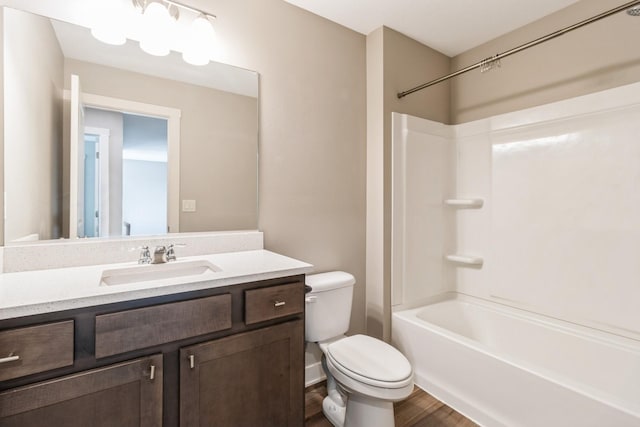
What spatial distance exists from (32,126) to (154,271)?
0.77 m

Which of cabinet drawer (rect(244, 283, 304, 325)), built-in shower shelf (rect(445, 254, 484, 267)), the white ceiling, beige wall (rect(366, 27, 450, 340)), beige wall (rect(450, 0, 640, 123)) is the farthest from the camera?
built-in shower shelf (rect(445, 254, 484, 267))

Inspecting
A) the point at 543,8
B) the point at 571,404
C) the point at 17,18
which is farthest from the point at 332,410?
the point at 543,8

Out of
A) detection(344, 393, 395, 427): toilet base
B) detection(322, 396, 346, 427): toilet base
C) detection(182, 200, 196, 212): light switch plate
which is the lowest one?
detection(322, 396, 346, 427): toilet base

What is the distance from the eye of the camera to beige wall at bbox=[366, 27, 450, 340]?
212cm

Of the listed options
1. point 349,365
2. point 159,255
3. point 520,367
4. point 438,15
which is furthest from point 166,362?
point 438,15

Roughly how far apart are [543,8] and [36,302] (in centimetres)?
289

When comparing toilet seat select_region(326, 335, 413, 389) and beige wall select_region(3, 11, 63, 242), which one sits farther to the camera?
toilet seat select_region(326, 335, 413, 389)

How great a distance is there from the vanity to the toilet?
0.88 ft

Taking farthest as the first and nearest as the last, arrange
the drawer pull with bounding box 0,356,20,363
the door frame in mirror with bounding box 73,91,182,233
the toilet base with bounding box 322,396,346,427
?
the toilet base with bounding box 322,396,346,427, the door frame in mirror with bounding box 73,91,182,233, the drawer pull with bounding box 0,356,20,363

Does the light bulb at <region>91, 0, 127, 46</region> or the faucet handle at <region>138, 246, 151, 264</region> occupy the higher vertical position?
the light bulb at <region>91, 0, 127, 46</region>

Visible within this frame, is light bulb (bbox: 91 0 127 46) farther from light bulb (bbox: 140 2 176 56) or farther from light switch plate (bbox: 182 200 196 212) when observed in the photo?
light switch plate (bbox: 182 200 196 212)

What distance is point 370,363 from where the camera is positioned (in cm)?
147

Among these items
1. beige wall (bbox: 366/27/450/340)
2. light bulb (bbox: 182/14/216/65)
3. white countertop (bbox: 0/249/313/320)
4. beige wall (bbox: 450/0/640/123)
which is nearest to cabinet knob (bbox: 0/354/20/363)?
white countertop (bbox: 0/249/313/320)

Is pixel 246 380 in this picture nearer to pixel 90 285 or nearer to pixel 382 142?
pixel 90 285
